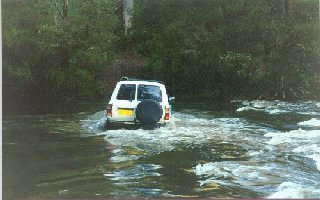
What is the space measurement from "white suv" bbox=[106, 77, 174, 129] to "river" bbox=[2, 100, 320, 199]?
0.17 metres

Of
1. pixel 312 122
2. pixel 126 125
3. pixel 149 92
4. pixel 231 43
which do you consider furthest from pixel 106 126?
pixel 312 122

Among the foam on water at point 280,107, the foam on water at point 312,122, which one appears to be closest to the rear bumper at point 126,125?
the foam on water at point 280,107

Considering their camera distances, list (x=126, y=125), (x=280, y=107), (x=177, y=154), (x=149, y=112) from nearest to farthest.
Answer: (x=177, y=154)
(x=280, y=107)
(x=149, y=112)
(x=126, y=125)

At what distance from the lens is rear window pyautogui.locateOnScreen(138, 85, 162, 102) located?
721 cm

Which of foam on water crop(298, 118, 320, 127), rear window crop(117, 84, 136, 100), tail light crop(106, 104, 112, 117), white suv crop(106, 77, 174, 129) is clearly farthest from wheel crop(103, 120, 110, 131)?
foam on water crop(298, 118, 320, 127)

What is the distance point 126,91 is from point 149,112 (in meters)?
0.47

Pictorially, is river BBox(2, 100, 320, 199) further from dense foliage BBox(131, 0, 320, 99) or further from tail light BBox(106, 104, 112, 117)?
dense foliage BBox(131, 0, 320, 99)

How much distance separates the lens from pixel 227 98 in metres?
7.00

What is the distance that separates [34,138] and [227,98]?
2758 millimetres

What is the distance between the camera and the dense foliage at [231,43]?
6.75m

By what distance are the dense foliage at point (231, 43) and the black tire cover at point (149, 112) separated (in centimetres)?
56

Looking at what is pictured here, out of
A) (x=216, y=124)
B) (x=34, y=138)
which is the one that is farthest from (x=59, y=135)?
(x=216, y=124)

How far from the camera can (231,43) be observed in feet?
22.6

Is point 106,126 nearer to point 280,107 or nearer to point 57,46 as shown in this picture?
point 57,46
